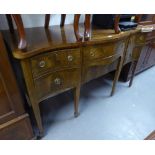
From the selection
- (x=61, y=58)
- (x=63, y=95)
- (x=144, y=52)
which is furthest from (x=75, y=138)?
(x=144, y=52)

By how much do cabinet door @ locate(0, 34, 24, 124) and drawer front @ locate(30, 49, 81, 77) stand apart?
0.13 m

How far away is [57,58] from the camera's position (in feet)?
2.90

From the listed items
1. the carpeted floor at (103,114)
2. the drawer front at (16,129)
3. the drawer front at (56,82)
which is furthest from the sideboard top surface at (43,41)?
the carpeted floor at (103,114)

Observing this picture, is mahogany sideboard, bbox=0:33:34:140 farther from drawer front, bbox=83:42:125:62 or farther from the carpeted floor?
drawer front, bbox=83:42:125:62

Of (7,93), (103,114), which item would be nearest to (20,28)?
(7,93)

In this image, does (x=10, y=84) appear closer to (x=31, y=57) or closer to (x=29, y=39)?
(x=31, y=57)

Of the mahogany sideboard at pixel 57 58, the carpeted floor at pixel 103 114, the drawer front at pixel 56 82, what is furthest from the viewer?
the carpeted floor at pixel 103 114

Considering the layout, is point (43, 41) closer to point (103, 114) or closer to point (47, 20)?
point (47, 20)

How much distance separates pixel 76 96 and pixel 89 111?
328 mm

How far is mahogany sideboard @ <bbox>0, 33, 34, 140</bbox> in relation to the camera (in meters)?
0.73

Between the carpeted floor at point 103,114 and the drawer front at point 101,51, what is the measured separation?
638mm

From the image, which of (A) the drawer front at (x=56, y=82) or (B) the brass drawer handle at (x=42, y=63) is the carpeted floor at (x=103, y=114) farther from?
(B) the brass drawer handle at (x=42, y=63)

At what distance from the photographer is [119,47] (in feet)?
3.92

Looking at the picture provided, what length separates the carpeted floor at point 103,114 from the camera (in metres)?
1.25
